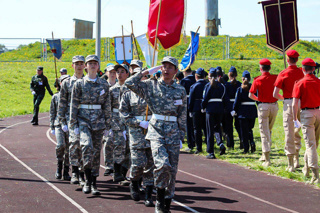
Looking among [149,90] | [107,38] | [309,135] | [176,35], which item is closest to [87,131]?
[149,90]

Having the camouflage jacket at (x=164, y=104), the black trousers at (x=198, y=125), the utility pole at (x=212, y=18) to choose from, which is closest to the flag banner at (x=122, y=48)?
the black trousers at (x=198, y=125)

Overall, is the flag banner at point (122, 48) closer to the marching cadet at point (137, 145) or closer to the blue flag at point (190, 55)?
the blue flag at point (190, 55)

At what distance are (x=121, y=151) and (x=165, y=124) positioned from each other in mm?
2519

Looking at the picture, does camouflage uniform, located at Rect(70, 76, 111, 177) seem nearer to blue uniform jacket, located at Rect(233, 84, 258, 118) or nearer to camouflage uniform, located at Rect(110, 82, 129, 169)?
camouflage uniform, located at Rect(110, 82, 129, 169)

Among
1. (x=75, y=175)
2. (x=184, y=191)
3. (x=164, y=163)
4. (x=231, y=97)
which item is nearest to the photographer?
(x=164, y=163)

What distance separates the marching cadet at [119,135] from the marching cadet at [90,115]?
717mm

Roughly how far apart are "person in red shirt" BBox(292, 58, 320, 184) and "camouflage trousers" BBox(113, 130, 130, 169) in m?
3.25

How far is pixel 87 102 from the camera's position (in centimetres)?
857

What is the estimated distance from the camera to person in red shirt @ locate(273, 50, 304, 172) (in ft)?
33.9

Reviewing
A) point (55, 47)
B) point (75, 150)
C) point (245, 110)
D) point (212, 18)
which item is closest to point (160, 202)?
point (75, 150)

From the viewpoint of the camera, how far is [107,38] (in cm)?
4372

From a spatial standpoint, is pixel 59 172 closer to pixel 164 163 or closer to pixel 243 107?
pixel 164 163

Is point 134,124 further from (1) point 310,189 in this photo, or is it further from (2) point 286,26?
Result: (2) point 286,26

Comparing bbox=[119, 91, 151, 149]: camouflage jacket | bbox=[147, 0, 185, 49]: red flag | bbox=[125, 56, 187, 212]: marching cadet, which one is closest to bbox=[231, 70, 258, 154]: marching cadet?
bbox=[147, 0, 185, 49]: red flag
